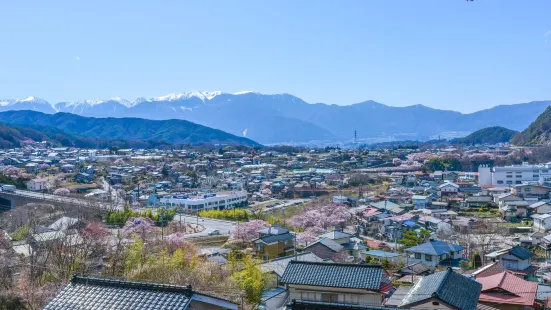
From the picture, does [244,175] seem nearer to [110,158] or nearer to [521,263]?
[110,158]

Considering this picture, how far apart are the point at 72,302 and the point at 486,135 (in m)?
120

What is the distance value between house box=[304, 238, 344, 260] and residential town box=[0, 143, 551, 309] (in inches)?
3.6

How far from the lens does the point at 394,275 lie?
615 inches

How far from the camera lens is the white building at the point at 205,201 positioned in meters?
33.6

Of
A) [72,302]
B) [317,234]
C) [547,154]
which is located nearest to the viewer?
[72,302]

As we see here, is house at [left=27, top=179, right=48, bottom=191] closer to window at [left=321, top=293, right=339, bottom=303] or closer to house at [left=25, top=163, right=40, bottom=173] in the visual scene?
house at [left=25, top=163, right=40, bottom=173]

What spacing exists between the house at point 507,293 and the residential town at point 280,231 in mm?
37

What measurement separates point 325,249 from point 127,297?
14480mm

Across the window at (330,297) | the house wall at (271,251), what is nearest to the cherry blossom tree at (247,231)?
the house wall at (271,251)

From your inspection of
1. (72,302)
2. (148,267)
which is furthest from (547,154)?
(72,302)

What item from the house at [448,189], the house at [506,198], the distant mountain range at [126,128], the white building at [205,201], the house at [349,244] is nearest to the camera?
the house at [349,244]

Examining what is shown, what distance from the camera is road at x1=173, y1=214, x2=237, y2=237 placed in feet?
80.6

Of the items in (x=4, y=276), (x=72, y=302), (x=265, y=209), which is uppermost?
(x=72, y=302)

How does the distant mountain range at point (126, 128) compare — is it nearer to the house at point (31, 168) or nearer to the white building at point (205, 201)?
the house at point (31, 168)
